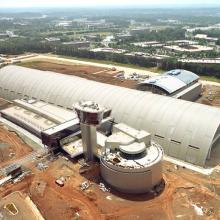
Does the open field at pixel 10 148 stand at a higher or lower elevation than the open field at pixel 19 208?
lower

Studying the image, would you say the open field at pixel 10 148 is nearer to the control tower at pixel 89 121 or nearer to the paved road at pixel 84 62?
the control tower at pixel 89 121

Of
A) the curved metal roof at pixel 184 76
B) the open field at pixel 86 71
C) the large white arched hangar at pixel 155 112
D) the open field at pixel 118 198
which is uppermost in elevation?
the large white arched hangar at pixel 155 112

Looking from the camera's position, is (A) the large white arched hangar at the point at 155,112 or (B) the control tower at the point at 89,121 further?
(A) the large white arched hangar at the point at 155,112

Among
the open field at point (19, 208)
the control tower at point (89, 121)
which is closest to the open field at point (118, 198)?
the open field at point (19, 208)

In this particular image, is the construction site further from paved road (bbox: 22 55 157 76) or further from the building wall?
paved road (bbox: 22 55 157 76)

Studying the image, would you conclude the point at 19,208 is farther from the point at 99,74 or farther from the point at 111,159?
the point at 99,74

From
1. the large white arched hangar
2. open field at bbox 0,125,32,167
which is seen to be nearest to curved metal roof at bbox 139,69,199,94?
the large white arched hangar

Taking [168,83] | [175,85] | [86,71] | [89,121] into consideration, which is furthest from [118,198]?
[86,71]
